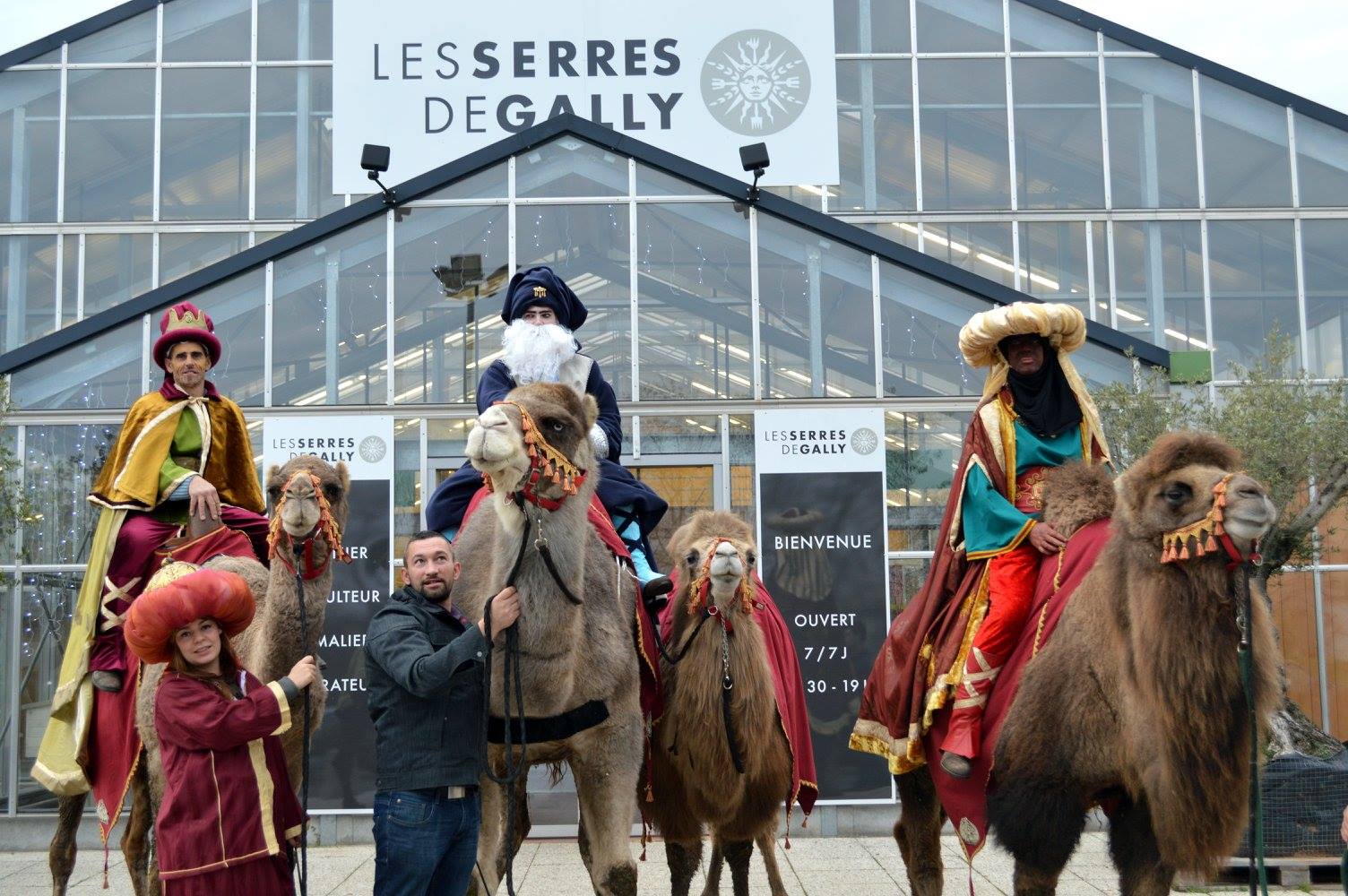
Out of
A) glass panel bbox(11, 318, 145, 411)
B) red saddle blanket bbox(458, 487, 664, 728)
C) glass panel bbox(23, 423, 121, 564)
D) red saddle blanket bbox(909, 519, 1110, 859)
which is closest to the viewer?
red saddle blanket bbox(909, 519, 1110, 859)

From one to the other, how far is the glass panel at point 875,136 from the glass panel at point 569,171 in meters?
8.86

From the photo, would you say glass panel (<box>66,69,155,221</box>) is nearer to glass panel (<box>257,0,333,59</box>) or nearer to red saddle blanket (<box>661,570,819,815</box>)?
glass panel (<box>257,0,333,59</box>)

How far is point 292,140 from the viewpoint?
68.7 feet

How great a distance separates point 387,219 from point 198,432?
5.72m

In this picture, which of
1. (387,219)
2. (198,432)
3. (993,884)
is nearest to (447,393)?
(387,219)

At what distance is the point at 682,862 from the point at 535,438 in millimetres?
3193

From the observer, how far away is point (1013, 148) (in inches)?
799

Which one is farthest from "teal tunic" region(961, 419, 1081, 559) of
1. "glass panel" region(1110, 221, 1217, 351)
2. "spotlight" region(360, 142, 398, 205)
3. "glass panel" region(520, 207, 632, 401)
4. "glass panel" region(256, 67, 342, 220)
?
"glass panel" region(256, 67, 342, 220)

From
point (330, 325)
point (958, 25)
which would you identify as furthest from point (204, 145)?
point (958, 25)

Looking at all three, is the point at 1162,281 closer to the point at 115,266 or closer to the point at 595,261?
the point at 595,261

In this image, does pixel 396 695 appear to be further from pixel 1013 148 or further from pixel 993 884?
pixel 1013 148

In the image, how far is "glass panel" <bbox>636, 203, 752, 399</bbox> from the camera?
40.0 feet

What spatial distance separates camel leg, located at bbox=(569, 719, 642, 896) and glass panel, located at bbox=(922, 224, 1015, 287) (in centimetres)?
1619

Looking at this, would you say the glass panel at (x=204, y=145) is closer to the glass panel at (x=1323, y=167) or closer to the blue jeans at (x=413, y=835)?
the glass panel at (x=1323, y=167)
